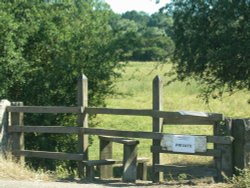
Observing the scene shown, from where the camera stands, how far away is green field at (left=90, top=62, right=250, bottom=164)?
1664 cm

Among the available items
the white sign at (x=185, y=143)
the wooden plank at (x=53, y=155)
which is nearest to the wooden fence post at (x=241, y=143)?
the white sign at (x=185, y=143)

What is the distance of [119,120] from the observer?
2698 cm

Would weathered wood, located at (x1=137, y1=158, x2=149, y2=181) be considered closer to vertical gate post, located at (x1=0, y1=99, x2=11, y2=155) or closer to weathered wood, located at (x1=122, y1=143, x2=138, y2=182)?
weathered wood, located at (x1=122, y1=143, x2=138, y2=182)

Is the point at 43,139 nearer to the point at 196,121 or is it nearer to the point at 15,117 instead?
the point at 15,117

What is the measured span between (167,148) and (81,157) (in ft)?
6.83

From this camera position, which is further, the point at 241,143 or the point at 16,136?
the point at 16,136

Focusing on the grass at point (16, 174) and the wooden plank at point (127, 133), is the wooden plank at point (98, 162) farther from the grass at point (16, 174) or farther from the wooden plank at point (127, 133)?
the grass at point (16, 174)

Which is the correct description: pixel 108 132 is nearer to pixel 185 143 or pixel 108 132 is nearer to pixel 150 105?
pixel 185 143

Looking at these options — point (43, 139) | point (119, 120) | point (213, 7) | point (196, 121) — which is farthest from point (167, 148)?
point (119, 120)

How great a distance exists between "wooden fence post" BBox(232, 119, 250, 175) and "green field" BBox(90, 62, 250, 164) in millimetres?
4076

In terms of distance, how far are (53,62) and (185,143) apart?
Answer: 6.13 m

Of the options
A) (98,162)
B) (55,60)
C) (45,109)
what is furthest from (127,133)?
(55,60)

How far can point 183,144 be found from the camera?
32.1ft

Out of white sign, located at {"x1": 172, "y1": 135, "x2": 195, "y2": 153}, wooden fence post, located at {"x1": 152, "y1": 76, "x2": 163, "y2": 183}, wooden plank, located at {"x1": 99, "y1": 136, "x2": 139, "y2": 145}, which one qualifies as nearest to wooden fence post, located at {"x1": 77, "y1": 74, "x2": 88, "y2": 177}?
wooden plank, located at {"x1": 99, "y1": 136, "x2": 139, "y2": 145}
